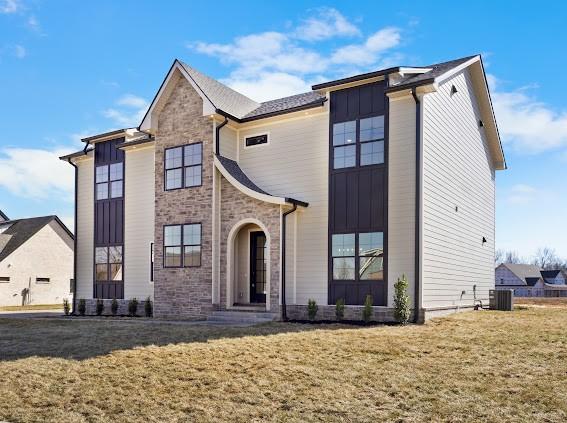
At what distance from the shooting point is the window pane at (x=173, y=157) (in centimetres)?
1705

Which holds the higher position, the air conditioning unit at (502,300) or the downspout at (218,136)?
the downspout at (218,136)

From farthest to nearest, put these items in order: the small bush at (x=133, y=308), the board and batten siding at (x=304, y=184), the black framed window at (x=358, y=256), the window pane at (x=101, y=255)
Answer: the window pane at (x=101, y=255) < the small bush at (x=133, y=308) < the board and batten siding at (x=304, y=184) < the black framed window at (x=358, y=256)

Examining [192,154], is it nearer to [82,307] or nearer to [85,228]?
[85,228]

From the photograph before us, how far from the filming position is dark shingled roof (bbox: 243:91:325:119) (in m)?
15.8

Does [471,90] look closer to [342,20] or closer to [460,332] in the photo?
[342,20]

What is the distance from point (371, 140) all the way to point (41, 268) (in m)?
26.2

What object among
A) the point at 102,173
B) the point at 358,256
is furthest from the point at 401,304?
the point at 102,173

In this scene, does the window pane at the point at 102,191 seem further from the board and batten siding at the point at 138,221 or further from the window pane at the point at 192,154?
the window pane at the point at 192,154

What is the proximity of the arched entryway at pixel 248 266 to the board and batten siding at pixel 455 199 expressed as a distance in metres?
5.31

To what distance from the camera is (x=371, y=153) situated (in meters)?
14.2

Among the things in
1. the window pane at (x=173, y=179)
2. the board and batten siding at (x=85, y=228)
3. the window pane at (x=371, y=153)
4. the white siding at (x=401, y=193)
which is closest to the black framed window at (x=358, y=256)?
the white siding at (x=401, y=193)

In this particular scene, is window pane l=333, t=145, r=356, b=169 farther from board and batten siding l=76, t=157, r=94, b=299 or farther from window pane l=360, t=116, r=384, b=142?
board and batten siding l=76, t=157, r=94, b=299

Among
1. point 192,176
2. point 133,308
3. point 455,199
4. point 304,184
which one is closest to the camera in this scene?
point 304,184

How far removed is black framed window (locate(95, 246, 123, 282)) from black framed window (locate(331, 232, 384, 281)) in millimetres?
9569
